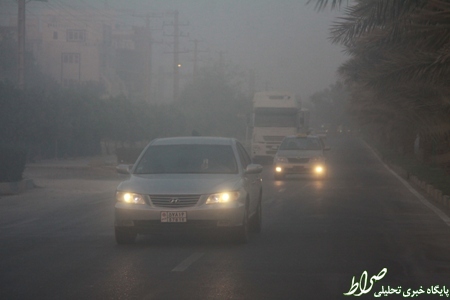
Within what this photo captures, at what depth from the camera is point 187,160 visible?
41.7 feet

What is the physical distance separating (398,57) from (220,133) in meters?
71.0

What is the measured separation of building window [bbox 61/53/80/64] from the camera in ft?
360

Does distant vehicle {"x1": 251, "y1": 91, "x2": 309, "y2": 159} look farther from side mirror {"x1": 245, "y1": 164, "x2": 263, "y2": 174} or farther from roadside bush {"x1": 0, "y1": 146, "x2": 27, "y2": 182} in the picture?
side mirror {"x1": 245, "y1": 164, "x2": 263, "y2": 174}

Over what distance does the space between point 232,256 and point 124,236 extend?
188cm

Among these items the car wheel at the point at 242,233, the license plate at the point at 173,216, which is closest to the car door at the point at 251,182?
the car wheel at the point at 242,233

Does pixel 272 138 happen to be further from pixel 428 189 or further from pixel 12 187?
pixel 12 187

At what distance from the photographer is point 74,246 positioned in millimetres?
11914

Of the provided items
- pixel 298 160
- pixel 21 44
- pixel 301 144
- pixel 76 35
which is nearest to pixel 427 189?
pixel 298 160

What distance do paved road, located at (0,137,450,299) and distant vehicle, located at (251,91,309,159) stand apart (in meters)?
26.1

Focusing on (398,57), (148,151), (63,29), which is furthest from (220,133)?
(148,151)

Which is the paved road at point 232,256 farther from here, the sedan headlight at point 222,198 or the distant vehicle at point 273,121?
the distant vehicle at point 273,121

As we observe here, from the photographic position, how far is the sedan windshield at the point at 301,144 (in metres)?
33.2

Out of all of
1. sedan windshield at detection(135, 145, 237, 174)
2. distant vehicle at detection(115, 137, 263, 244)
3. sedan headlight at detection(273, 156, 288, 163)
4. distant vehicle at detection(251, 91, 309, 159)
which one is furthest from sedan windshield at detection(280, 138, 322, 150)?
distant vehicle at detection(115, 137, 263, 244)

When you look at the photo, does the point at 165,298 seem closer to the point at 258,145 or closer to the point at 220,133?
the point at 258,145
